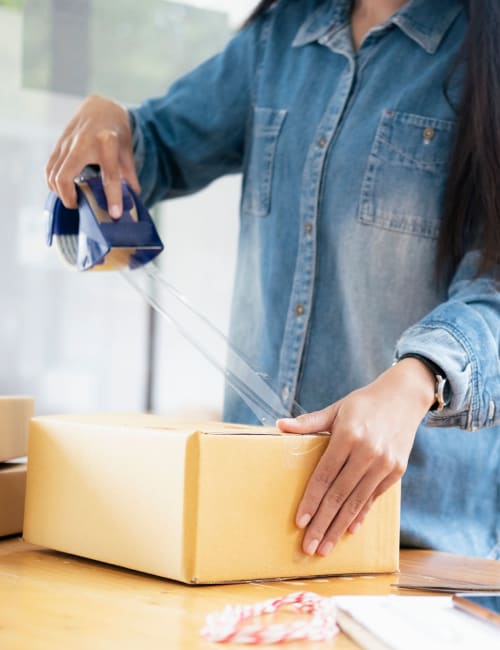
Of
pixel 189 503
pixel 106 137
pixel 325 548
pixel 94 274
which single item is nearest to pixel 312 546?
pixel 325 548

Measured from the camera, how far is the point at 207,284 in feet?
11.3

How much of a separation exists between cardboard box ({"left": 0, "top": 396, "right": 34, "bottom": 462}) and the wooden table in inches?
3.9

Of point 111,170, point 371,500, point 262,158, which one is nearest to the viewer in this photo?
point 371,500

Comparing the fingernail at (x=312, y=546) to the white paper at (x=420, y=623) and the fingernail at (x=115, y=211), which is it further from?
the fingernail at (x=115, y=211)

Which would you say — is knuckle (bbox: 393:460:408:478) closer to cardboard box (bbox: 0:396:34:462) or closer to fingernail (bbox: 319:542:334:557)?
fingernail (bbox: 319:542:334:557)

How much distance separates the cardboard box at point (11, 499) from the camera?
0.97 meters

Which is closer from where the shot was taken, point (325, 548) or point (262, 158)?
point (325, 548)

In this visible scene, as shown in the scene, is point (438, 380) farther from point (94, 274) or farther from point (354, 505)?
point (94, 274)

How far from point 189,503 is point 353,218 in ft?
1.61

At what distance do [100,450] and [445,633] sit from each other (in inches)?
14.9

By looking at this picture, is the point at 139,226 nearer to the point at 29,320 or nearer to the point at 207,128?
the point at 207,128

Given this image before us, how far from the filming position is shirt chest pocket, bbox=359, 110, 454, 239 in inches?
43.9

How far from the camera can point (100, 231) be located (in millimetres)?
989

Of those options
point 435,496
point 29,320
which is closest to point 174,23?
point 29,320
